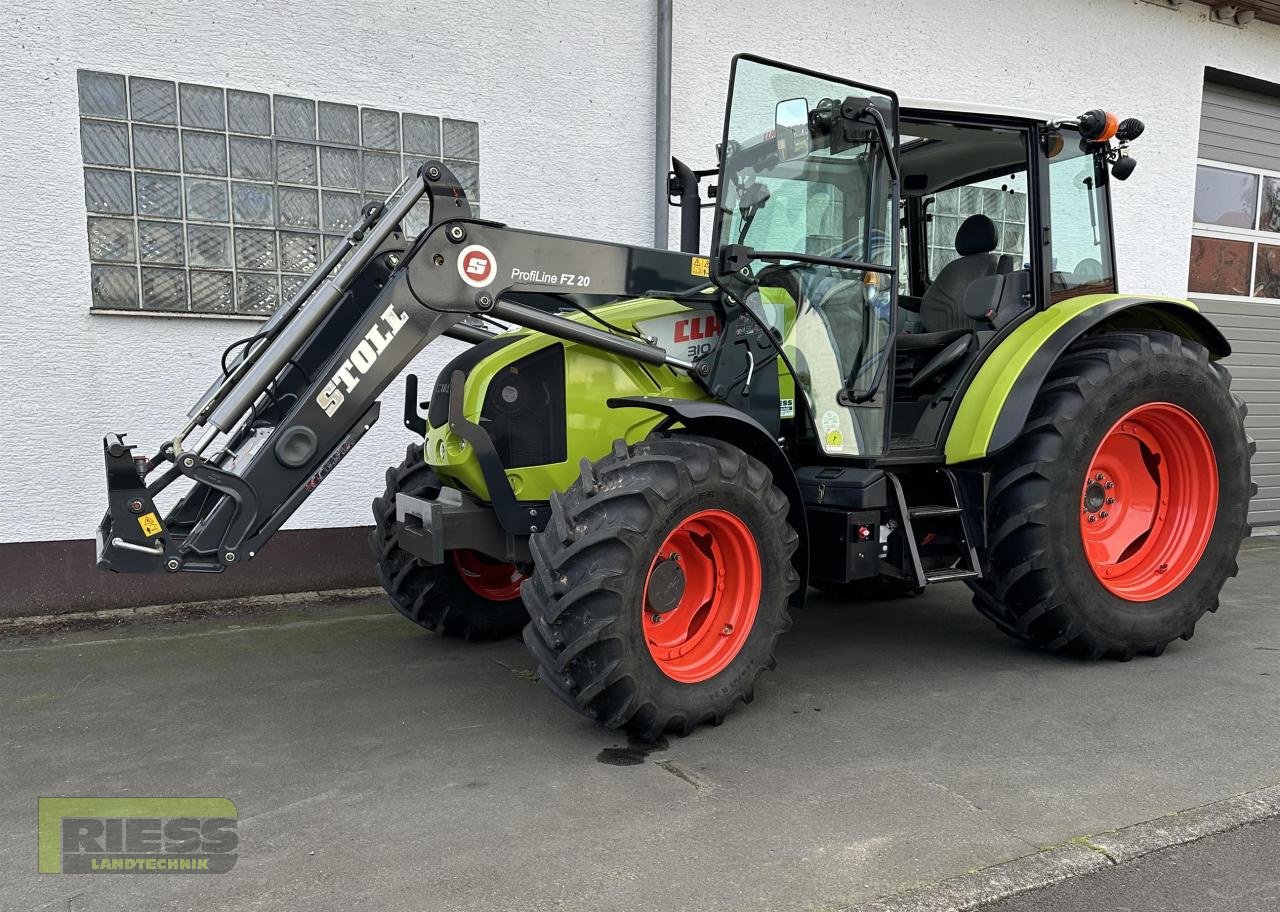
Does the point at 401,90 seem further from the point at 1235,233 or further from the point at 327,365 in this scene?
the point at 1235,233

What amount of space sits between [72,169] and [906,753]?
5033 millimetres

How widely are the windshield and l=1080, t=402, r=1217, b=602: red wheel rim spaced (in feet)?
4.58

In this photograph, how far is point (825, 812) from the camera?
2.96 meters

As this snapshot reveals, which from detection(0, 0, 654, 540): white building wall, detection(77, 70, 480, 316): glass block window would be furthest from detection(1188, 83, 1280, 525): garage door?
detection(77, 70, 480, 316): glass block window

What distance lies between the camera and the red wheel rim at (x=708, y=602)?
360 centimetres

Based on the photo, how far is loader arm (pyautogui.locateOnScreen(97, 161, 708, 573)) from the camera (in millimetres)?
3344

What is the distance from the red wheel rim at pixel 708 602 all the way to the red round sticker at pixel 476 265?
1202mm

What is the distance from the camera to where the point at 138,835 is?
2828mm

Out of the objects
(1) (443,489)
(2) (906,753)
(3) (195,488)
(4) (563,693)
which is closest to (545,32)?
(1) (443,489)

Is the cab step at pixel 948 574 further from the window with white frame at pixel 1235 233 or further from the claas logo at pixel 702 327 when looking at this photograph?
the window with white frame at pixel 1235 233

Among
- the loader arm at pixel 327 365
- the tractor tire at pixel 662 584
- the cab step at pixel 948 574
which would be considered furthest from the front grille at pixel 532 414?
the cab step at pixel 948 574

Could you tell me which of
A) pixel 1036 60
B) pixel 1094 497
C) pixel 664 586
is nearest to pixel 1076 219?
pixel 1094 497

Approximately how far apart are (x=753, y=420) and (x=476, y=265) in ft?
3.96

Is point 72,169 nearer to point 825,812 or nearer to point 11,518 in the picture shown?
point 11,518
